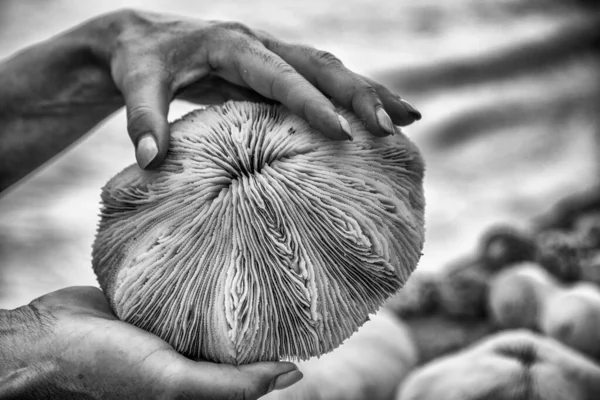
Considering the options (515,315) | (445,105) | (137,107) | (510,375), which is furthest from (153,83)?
(445,105)

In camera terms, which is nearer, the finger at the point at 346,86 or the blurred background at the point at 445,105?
the finger at the point at 346,86

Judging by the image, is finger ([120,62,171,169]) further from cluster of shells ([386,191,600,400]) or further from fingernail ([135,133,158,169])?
cluster of shells ([386,191,600,400])

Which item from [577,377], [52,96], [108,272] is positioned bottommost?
[577,377]

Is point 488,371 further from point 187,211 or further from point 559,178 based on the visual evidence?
point 559,178

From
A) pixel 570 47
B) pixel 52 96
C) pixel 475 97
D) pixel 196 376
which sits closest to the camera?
pixel 196 376

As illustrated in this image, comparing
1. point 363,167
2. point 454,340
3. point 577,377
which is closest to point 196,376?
point 363,167

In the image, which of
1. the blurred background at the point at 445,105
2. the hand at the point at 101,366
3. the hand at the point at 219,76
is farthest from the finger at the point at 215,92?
the blurred background at the point at 445,105

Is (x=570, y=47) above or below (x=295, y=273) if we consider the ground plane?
above

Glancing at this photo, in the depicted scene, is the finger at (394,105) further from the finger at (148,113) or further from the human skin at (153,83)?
the finger at (148,113)

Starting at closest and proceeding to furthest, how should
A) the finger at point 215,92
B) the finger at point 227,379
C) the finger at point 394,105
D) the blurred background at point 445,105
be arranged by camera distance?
the finger at point 227,379 → the finger at point 394,105 → the finger at point 215,92 → the blurred background at point 445,105
